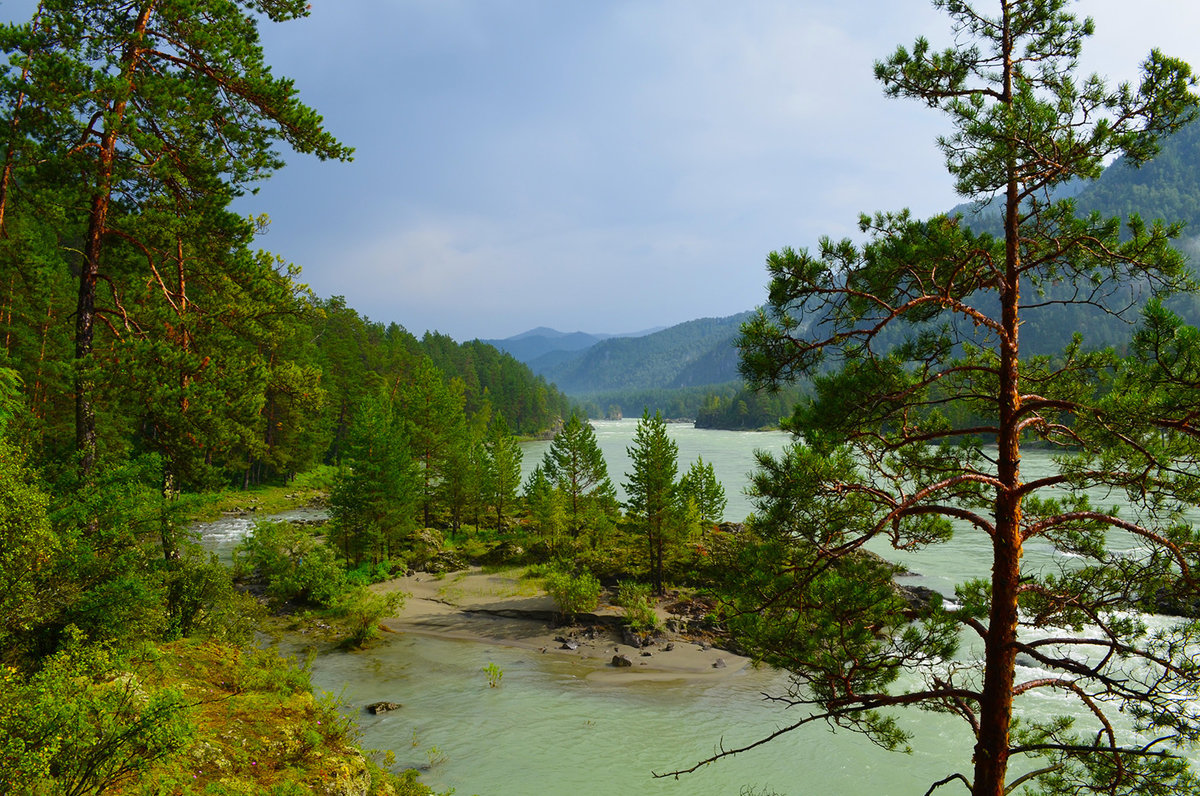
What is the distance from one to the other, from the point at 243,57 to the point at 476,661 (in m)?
18.2

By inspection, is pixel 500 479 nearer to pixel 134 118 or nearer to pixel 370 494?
pixel 370 494

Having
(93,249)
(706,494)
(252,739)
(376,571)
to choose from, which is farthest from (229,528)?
(252,739)

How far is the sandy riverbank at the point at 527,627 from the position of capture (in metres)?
20.4

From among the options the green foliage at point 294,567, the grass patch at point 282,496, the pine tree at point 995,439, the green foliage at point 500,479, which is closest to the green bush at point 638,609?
the green foliage at point 294,567

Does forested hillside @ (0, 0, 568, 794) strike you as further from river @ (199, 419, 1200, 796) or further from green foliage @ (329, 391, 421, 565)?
green foliage @ (329, 391, 421, 565)

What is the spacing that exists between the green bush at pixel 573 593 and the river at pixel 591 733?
3376 millimetres

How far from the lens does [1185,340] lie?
15.6 ft

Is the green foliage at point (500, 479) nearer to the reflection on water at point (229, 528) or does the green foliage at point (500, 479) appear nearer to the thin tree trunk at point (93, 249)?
the reflection on water at point (229, 528)

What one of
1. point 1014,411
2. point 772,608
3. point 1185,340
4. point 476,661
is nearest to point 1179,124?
point 1185,340

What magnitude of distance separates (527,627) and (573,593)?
2.35 metres

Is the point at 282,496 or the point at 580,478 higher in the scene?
the point at 580,478

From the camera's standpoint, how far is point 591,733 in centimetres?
1587

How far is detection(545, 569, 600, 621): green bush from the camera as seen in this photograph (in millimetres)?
24188

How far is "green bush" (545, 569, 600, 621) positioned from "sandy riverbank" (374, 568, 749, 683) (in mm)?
606
